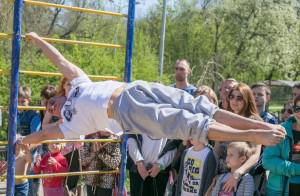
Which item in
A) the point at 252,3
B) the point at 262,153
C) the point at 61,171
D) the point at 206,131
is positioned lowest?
the point at 61,171

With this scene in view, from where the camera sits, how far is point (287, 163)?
4.49 meters

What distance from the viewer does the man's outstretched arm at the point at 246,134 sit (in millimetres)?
3578

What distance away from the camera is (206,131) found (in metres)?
3.74

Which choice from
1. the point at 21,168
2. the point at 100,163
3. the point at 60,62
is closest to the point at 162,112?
the point at 60,62

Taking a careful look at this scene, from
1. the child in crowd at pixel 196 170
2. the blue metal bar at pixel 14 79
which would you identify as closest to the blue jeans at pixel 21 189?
the blue metal bar at pixel 14 79

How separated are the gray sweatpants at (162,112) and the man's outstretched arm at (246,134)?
0.06 meters

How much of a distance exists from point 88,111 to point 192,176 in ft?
4.24

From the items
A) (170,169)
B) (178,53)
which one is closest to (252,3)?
(178,53)

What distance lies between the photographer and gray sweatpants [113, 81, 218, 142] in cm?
384

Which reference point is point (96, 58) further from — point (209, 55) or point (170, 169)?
point (209, 55)

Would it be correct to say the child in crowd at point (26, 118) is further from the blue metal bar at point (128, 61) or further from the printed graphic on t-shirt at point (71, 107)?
the printed graphic on t-shirt at point (71, 107)

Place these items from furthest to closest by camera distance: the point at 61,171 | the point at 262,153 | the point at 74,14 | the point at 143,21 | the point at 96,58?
the point at 143,21
the point at 74,14
the point at 96,58
the point at 61,171
the point at 262,153

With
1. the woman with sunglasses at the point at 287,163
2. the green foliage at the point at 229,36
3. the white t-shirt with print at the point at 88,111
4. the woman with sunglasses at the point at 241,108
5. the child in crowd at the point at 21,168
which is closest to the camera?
the white t-shirt with print at the point at 88,111

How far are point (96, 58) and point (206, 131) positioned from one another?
8255mm
